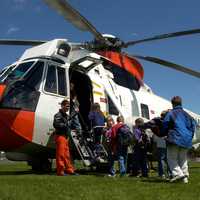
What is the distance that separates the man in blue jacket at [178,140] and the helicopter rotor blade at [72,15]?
4.52m

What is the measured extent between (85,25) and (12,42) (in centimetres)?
321

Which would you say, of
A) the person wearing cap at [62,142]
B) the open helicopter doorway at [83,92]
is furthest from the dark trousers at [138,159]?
the open helicopter doorway at [83,92]

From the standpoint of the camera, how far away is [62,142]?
10.5 metres

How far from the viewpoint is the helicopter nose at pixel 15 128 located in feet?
34.7

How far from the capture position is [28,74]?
11.6 m

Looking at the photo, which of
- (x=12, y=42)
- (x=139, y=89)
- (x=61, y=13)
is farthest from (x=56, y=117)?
(x=139, y=89)

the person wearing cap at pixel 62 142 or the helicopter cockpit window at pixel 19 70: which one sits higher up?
the helicopter cockpit window at pixel 19 70

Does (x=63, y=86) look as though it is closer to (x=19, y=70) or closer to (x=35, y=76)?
(x=35, y=76)

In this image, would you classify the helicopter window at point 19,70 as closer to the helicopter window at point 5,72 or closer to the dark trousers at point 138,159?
the helicopter window at point 5,72

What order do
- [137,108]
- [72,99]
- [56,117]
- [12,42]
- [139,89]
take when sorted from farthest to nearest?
[139,89]
[137,108]
[12,42]
[72,99]
[56,117]

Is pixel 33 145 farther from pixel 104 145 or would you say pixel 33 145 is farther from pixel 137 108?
pixel 137 108

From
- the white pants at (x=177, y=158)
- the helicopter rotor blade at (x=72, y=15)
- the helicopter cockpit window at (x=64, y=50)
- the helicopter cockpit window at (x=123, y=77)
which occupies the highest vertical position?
the helicopter rotor blade at (x=72, y=15)

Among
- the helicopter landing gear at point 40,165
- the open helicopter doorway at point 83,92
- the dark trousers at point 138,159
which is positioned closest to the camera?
the dark trousers at point 138,159

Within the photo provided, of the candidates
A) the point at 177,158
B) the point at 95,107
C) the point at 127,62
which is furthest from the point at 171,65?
the point at 177,158
